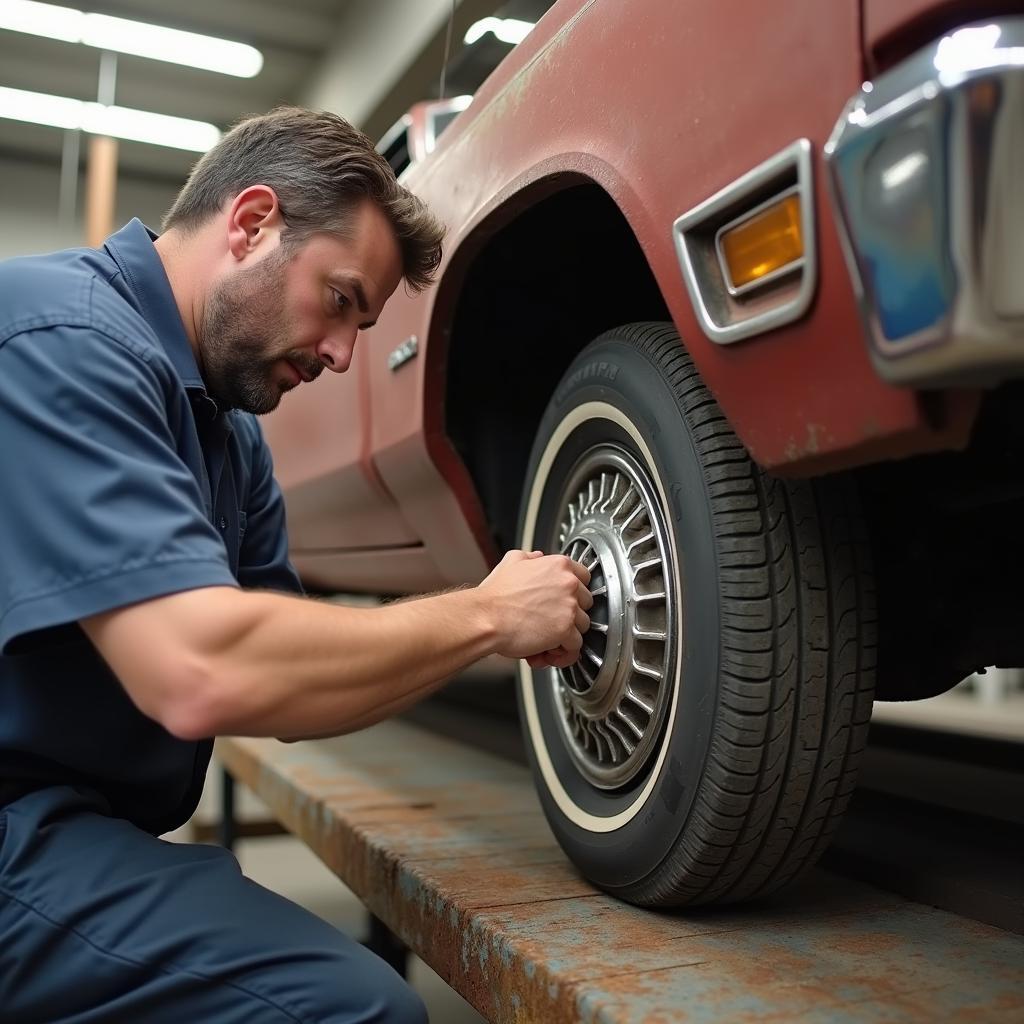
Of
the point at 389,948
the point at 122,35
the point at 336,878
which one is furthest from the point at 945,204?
the point at 122,35

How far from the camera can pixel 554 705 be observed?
1.33 m

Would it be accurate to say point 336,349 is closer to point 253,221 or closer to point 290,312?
point 290,312

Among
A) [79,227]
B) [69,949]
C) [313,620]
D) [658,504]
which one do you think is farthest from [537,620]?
[79,227]

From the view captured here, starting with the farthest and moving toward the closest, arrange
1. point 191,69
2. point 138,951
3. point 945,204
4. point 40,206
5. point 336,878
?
point 40,206 → point 191,69 → point 336,878 → point 138,951 → point 945,204

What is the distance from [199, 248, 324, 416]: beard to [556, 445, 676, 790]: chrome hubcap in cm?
41

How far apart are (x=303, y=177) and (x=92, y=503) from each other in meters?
0.53

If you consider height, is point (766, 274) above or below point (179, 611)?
above

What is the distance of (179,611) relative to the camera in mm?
874

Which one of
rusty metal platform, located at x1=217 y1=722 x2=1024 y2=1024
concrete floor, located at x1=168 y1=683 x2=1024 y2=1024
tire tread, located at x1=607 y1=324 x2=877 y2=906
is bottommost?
concrete floor, located at x1=168 y1=683 x2=1024 y2=1024

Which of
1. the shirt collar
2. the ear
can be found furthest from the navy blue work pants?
the ear

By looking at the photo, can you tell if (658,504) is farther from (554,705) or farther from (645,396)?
(554,705)

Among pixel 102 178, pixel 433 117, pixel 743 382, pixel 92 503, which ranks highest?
pixel 102 178

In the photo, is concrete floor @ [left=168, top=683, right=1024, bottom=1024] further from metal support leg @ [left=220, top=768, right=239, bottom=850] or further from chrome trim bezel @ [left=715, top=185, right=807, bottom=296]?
chrome trim bezel @ [left=715, top=185, right=807, bottom=296]

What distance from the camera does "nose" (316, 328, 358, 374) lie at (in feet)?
4.14
